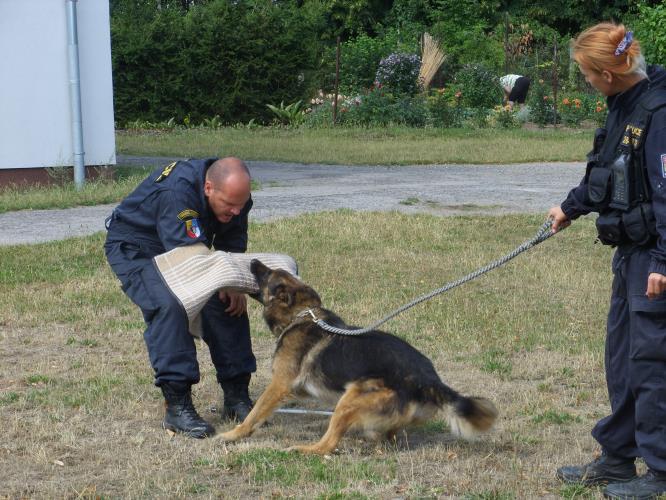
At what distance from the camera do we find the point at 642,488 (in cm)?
405

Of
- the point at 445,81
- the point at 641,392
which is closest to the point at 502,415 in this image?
the point at 641,392

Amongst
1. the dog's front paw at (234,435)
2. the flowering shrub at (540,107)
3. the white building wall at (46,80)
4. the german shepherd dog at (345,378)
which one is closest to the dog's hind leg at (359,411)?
the german shepherd dog at (345,378)

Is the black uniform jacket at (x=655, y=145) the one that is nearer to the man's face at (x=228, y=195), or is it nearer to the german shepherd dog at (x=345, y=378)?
the german shepherd dog at (x=345, y=378)

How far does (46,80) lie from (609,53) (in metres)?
11.1

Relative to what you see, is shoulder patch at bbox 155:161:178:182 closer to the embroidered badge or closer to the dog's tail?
the embroidered badge

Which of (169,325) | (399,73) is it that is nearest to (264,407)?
(169,325)

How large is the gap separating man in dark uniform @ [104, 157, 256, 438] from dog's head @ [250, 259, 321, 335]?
0.15 m

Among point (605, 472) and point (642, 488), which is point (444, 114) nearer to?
point (605, 472)

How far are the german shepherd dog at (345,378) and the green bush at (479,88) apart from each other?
20849 millimetres

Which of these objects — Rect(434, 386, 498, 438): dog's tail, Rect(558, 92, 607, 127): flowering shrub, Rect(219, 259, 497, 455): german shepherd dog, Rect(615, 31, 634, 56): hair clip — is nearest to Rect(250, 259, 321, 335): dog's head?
Rect(219, 259, 497, 455): german shepherd dog

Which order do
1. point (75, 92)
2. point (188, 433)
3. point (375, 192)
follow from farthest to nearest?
point (375, 192) → point (75, 92) → point (188, 433)

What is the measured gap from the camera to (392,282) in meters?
8.70

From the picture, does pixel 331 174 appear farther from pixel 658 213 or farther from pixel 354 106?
pixel 658 213

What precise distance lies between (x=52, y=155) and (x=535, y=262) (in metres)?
7.51
